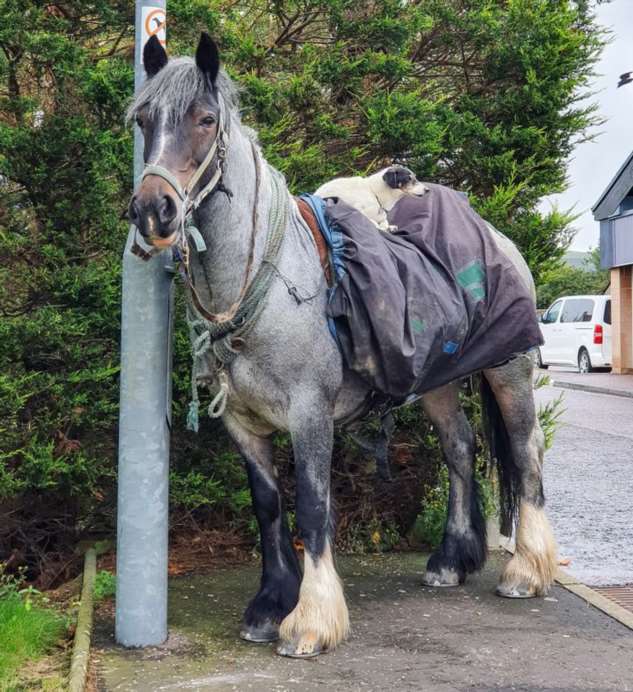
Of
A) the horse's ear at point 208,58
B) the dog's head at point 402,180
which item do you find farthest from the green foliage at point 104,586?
the horse's ear at point 208,58

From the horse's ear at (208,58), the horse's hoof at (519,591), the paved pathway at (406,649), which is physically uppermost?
the horse's ear at (208,58)

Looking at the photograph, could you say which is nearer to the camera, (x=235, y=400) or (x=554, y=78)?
(x=235, y=400)

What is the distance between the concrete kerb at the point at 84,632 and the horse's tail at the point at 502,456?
2344 millimetres

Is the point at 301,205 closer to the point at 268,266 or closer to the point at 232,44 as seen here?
the point at 268,266

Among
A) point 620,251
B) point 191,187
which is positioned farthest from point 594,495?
point 620,251

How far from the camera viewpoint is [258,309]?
4.07 m

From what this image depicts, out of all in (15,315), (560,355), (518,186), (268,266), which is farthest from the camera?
(560,355)

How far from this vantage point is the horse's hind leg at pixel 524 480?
5.09 metres

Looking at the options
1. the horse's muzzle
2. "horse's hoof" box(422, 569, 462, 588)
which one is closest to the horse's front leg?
the horse's muzzle

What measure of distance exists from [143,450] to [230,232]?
1074mm

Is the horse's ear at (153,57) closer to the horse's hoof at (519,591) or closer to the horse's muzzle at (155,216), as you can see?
the horse's muzzle at (155,216)

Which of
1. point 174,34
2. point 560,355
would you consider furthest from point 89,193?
point 560,355

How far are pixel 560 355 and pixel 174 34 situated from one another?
25.0 meters

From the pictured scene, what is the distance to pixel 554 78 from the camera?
20.7ft
